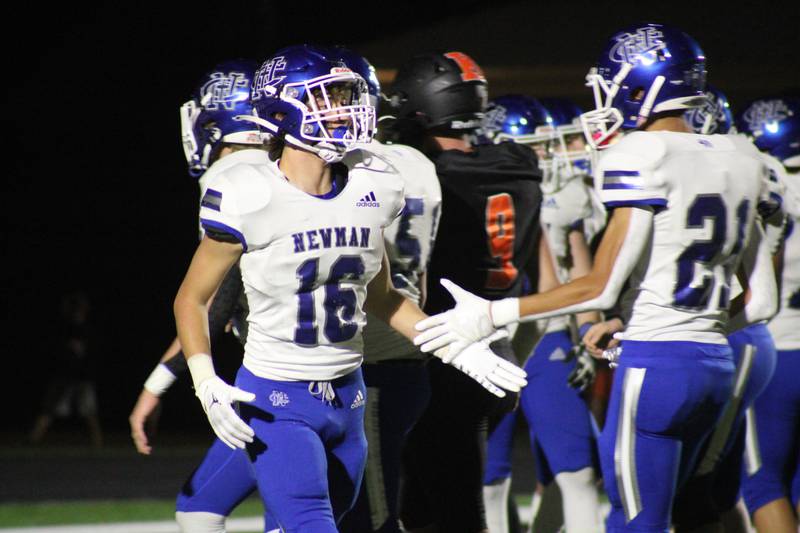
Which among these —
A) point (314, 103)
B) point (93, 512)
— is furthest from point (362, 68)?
point (93, 512)

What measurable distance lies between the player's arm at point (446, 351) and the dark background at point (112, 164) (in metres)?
8.40

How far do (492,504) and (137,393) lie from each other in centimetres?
891

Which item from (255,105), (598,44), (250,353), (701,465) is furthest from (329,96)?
(598,44)

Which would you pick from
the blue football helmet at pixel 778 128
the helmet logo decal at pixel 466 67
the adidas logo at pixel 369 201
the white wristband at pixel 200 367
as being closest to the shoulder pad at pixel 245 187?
the adidas logo at pixel 369 201

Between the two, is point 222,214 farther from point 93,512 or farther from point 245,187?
point 93,512

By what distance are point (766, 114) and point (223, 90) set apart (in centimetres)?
203

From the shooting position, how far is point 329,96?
10.5 ft

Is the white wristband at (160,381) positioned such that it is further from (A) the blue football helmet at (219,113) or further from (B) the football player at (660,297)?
(A) the blue football helmet at (219,113)

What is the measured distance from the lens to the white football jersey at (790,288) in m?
4.30

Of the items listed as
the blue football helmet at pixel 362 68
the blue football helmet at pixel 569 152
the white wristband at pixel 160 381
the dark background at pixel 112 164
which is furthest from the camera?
the dark background at pixel 112 164

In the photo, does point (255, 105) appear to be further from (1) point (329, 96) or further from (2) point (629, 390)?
(2) point (629, 390)

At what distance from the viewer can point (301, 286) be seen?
306 centimetres

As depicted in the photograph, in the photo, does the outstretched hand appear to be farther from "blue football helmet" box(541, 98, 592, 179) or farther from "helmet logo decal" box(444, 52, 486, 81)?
"blue football helmet" box(541, 98, 592, 179)

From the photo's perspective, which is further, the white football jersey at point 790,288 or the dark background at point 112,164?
the dark background at point 112,164
